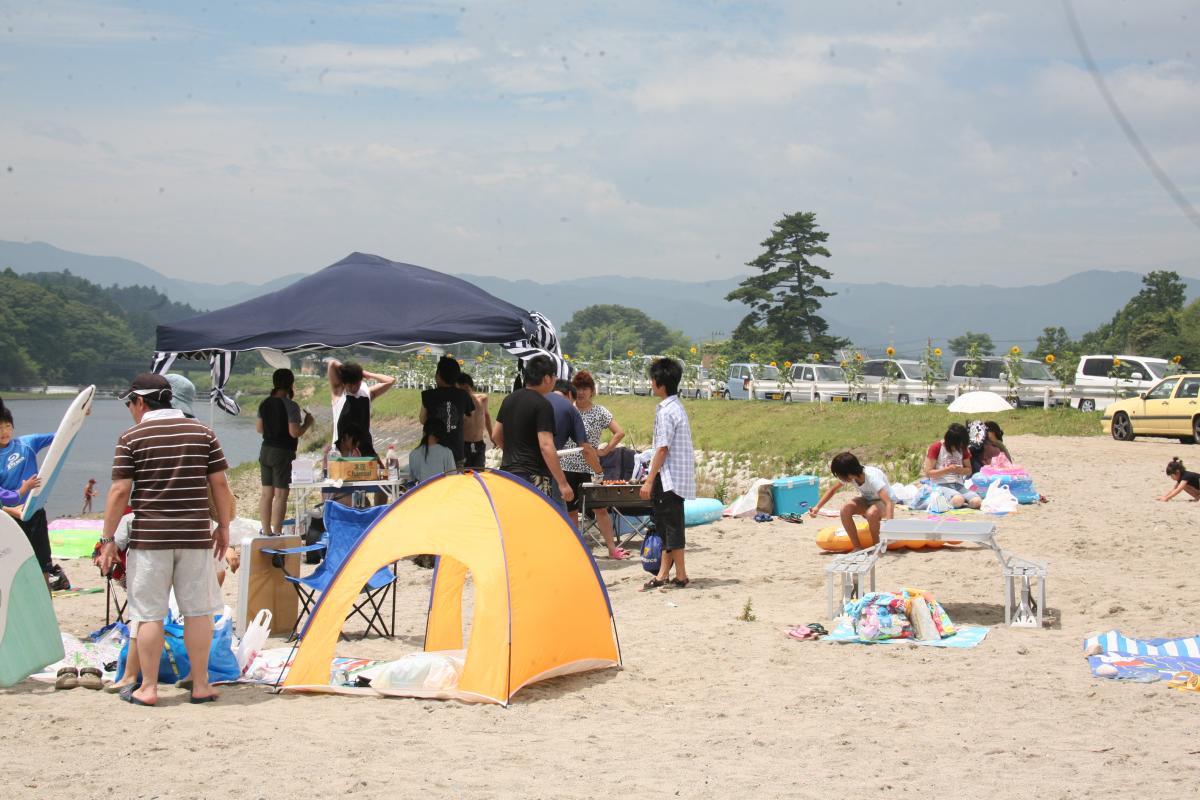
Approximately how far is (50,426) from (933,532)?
4679 centimetres

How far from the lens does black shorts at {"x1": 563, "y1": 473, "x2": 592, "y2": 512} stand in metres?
9.94

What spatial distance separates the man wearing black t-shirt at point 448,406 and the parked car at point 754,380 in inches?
869

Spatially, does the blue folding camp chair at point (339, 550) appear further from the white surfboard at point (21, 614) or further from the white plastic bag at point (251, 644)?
the white surfboard at point (21, 614)

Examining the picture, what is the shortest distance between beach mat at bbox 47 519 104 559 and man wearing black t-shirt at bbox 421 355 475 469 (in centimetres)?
346

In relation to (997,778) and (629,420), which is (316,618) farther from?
(629,420)

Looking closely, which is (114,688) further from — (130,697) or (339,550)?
(339,550)

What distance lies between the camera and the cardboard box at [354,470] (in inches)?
375

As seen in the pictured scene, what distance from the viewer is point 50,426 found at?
155 feet

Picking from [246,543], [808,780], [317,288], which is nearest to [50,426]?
[317,288]

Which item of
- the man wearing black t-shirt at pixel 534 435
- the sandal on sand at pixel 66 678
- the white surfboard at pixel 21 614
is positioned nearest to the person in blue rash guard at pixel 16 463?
the white surfboard at pixel 21 614

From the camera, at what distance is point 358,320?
9.94 m

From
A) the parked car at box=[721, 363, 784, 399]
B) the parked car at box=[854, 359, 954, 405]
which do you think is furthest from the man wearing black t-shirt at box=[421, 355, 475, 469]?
the parked car at box=[721, 363, 784, 399]

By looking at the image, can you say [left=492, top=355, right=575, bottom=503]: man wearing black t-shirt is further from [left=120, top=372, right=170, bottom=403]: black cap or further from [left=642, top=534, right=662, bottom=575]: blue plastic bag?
[left=120, top=372, right=170, bottom=403]: black cap

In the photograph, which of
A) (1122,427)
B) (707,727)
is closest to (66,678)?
(707,727)
